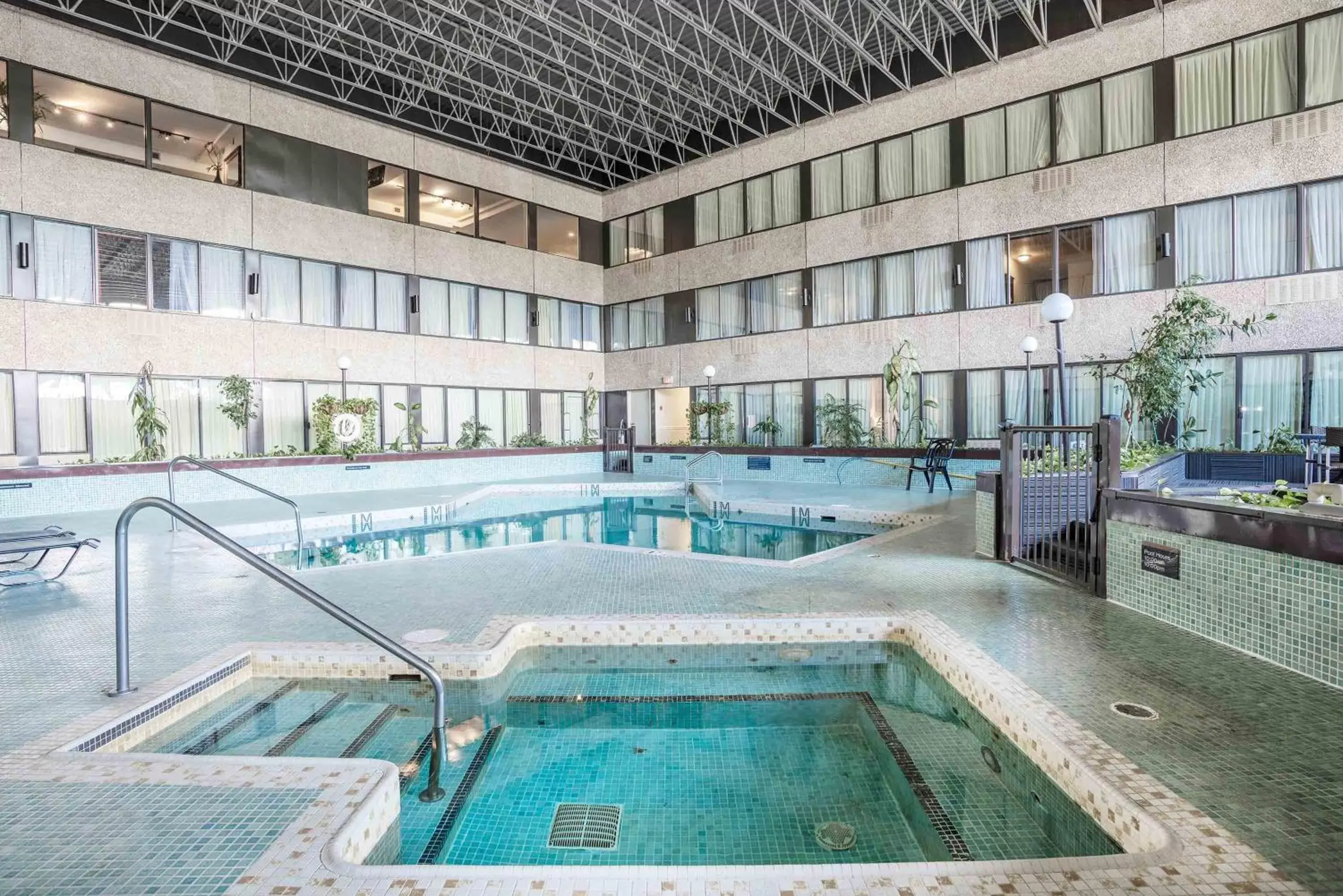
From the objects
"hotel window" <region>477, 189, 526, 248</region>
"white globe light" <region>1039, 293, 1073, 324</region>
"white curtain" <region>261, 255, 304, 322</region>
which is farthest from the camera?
"hotel window" <region>477, 189, 526, 248</region>

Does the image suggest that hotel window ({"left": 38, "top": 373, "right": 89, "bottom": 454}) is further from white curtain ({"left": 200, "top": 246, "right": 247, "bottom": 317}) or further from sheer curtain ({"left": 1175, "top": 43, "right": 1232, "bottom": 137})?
sheer curtain ({"left": 1175, "top": 43, "right": 1232, "bottom": 137})

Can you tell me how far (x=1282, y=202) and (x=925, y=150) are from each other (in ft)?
18.6

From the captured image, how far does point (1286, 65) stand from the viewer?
989cm

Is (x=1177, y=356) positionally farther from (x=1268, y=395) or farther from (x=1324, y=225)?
Result: (x=1324, y=225)

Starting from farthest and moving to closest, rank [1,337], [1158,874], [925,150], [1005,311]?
[925,150], [1005,311], [1,337], [1158,874]

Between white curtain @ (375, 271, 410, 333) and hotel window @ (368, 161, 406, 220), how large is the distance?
1.32m

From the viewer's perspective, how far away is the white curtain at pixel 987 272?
496 inches

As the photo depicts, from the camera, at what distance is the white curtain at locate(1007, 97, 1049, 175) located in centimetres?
1207

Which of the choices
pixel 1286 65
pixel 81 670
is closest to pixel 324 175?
pixel 81 670

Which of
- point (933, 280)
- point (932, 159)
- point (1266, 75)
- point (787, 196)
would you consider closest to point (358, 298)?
point (787, 196)

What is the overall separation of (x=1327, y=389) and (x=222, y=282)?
17921 mm

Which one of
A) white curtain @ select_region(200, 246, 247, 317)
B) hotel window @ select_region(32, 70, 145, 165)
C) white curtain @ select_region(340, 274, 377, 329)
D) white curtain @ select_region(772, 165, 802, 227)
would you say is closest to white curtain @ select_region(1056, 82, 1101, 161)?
white curtain @ select_region(772, 165, 802, 227)

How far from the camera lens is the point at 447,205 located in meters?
16.6

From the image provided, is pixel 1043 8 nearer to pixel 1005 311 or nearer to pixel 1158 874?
pixel 1005 311
